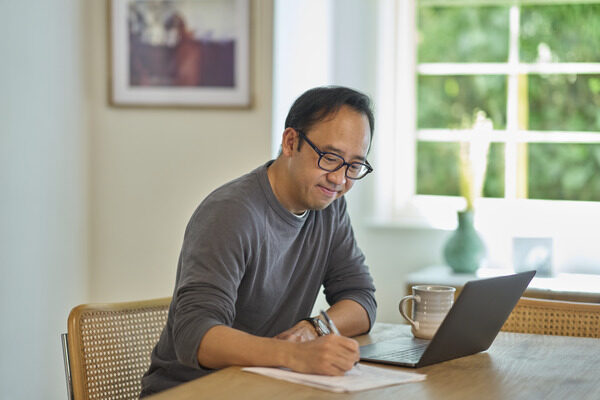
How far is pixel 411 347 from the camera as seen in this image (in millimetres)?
1768

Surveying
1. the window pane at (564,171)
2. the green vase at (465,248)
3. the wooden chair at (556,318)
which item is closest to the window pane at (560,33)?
the window pane at (564,171)

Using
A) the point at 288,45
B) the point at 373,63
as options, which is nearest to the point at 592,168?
the point at 373,63

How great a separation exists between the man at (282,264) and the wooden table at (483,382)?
0.28ft

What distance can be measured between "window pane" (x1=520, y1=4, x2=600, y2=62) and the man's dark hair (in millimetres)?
2264

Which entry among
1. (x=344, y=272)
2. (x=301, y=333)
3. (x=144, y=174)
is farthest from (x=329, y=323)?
(x=144, y=174)

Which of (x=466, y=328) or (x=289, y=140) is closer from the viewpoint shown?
(x=466, y=328)

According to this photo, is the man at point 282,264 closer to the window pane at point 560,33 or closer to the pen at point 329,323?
the pen at point 329,323

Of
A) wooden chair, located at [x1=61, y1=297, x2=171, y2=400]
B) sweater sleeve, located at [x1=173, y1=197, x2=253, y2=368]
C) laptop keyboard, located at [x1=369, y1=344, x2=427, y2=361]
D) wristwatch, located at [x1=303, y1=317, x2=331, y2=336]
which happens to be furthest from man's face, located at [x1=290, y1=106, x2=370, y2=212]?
wooden chair, located at [x1=61, y1=297, x2=171, y2=400]

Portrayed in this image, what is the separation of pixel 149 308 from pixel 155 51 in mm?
1639

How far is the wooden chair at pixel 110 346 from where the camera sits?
1.82 meters

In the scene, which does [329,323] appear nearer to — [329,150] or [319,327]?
[319,327]

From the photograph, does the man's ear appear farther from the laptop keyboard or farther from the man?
the laptop keyboard

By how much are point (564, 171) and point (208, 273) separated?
104 inches

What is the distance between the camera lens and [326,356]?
146 centimetres
